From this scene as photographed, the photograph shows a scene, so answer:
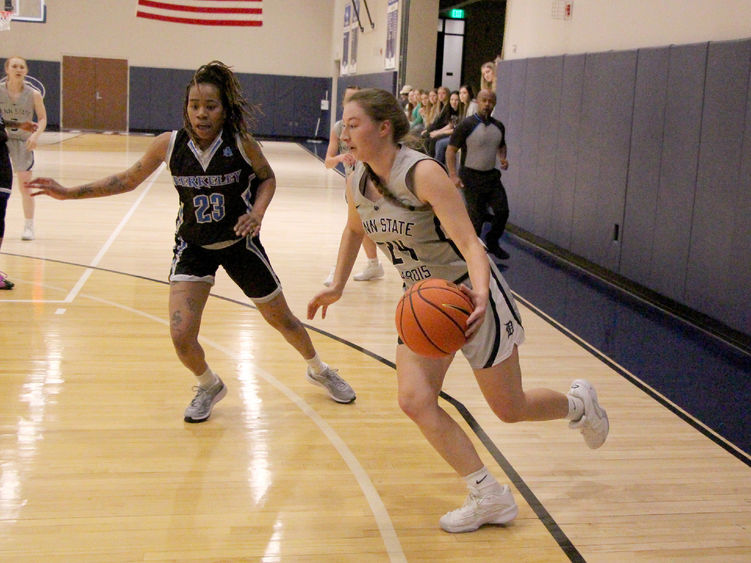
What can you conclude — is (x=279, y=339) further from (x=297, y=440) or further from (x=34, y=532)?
(x=34, y=532)

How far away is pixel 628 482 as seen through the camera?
3760 mm

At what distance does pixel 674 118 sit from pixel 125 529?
5.80m

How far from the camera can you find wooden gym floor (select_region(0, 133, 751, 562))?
10.3 feet

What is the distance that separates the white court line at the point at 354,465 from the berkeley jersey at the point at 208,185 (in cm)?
103

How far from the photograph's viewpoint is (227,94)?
3.91m

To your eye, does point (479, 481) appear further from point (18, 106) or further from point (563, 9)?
point (563, 9)

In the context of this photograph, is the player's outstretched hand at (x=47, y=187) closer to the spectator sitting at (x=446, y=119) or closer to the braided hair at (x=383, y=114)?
the braided hair at (x=383, y=114)

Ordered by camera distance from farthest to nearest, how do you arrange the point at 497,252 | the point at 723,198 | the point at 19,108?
the point at 497,252 < the point at 19,108 < the point at 723,198

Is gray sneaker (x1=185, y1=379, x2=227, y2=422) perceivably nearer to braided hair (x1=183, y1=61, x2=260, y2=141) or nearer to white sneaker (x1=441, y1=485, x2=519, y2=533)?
braided hair (x1=183, y1=61, x2=260, y2=141)

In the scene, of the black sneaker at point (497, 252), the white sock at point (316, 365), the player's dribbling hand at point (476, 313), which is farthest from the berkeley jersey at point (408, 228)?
the black sneaker at point (497, 252)

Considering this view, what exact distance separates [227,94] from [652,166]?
4.81 m

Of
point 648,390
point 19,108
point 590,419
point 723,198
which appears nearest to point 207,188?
point 590,419

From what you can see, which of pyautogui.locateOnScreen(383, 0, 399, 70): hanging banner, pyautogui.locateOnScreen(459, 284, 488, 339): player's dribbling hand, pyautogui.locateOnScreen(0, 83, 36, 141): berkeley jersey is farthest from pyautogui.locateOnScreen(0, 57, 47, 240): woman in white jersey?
pyautogui.locateOnScreen(383, 0, 399, 70): hanging banner

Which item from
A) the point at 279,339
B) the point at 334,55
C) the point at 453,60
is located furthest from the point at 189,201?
the point at 334,55
